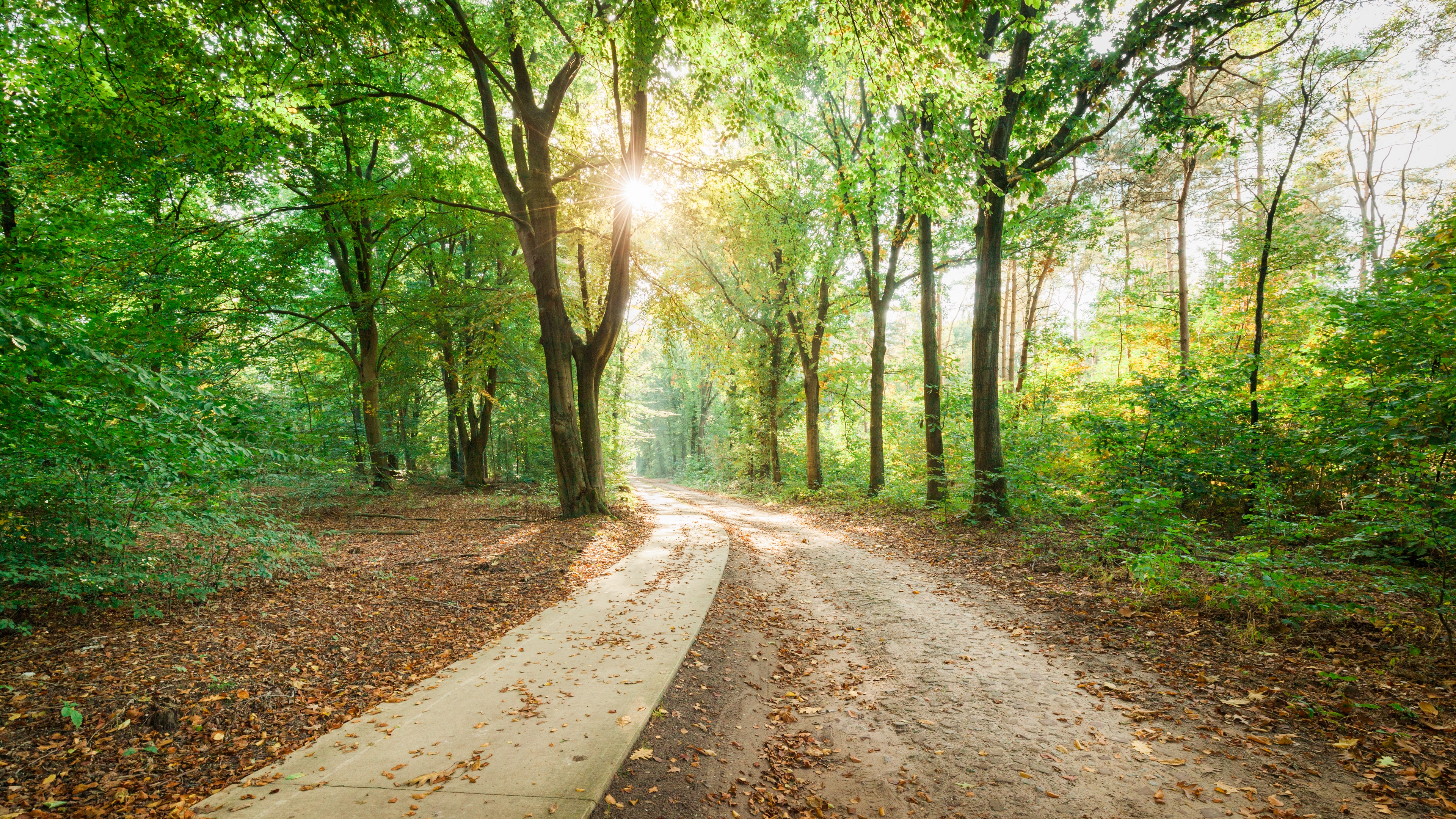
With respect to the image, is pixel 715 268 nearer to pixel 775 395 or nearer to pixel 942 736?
pixel 775 395

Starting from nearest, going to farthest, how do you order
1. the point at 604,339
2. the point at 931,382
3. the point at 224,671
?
1. the point at 224,671
2. the point at 604,339
3. the point at 931,382

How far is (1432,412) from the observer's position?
4852 millimetres

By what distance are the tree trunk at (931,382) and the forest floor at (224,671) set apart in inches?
311

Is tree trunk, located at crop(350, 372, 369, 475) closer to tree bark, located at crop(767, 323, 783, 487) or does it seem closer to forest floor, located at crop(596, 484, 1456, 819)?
forest floor, located at crop(596, 484, 1456, 819)

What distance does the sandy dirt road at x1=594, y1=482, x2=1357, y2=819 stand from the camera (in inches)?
115

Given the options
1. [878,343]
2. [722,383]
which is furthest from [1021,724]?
[722,383]

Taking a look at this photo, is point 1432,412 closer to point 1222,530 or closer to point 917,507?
point 1222,530

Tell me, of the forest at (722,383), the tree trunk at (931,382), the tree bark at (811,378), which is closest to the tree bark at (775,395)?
the tree bark at (811,378)

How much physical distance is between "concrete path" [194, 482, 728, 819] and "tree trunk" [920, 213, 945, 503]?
310 inches

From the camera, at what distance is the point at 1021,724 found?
12.0 feet

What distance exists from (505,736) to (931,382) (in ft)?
36.4

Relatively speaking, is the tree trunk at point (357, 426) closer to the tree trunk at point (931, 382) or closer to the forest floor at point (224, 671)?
the forest floor at point (224, 671)

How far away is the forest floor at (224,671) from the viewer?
2.72 metres

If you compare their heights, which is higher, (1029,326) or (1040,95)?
(1040,95)
